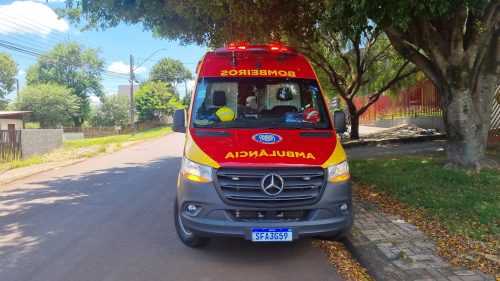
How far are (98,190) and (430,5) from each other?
7.68 meters

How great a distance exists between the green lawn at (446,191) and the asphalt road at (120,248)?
204 centimetres

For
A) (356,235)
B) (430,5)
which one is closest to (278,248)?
(356,235)

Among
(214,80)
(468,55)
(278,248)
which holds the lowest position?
(278,248)

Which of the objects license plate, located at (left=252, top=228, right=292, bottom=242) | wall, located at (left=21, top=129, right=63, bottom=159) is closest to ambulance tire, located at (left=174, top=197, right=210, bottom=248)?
license plate, located at (left=252, top=228, right=292, bottom=242)

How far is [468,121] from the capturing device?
8367mm

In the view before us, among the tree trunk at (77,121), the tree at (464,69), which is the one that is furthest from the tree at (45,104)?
the tree at (464,69)

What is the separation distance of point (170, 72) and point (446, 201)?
83758 millimetres

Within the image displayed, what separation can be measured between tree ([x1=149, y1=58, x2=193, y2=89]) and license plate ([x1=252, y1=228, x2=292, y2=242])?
83.8 metres

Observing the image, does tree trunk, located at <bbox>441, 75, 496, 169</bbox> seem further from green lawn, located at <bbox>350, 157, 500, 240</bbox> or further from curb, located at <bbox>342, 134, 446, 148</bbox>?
curb, located at <bbox>342, 134, 446, 148</bbox>

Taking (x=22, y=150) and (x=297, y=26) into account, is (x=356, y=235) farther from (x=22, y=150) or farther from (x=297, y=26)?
(x=22, y=150)

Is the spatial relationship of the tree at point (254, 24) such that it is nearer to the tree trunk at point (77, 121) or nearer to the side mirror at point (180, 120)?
the side mirror at point (180, 120)

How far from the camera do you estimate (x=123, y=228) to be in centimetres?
646

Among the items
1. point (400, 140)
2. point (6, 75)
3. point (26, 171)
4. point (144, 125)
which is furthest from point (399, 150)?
point (6, 75)

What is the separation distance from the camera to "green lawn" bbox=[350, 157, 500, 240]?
18.7 feet
